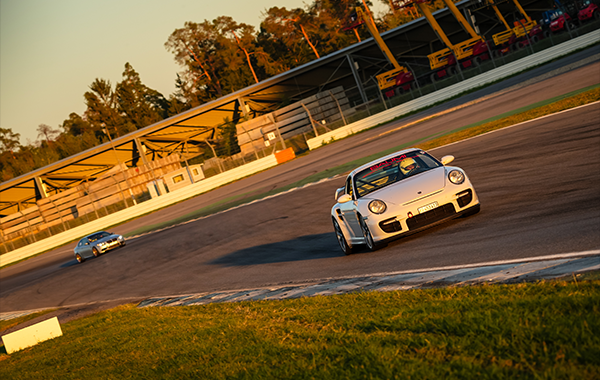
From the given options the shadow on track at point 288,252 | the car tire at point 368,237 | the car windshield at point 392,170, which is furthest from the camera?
the shadow on track at point 288,252

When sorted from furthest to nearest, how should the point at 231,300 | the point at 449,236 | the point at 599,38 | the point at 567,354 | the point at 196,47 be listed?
the point at 196,47 < the point at 599,38 < the point at 231,300 < the point at 449,236 < the point at 567,354

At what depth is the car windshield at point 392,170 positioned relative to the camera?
953cm

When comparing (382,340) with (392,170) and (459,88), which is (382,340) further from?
(459,88)

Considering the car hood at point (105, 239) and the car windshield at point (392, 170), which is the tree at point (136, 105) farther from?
the car windshield at point (392, 170)

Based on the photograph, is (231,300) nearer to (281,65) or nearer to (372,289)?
(372,289)

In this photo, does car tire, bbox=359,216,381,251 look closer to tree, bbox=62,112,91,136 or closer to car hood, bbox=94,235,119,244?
car hood, bbox=94,235,119,244

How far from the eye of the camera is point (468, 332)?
385cm

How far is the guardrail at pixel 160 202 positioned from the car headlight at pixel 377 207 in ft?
106

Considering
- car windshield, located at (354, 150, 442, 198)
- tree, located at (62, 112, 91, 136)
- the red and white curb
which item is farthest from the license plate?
tree, located at (62, 112, 91, 136)

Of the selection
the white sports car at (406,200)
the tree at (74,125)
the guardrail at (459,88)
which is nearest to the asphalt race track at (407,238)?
the white sports car at (406,200)

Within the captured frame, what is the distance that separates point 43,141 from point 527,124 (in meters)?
107

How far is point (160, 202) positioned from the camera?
1635 inches

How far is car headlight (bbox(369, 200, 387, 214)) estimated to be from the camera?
8867mm

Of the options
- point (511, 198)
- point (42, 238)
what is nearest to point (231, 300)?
point (511, 198)
